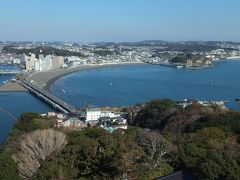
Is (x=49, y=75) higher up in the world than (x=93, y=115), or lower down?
lower down

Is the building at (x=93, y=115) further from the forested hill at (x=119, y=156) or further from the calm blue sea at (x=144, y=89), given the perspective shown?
the forested hill at (x=119, y=156)

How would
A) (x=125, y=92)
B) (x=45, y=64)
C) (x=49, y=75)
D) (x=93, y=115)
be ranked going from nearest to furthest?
(x=93, y=115), (x=125, y=92), (x=49, y=75), (x=45, y=64)

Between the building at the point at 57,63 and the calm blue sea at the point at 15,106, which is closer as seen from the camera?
the calm blue sea at the point at 15,106

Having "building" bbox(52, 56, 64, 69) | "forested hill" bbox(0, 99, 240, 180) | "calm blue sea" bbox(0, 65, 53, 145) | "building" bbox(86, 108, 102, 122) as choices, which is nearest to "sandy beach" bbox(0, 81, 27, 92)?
"calm blue sea" bbox(0, 65, 53, 145)

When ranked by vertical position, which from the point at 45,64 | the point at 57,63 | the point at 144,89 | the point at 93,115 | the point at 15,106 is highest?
the point at 93,115

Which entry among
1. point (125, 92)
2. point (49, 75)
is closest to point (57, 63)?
point (49, 75)

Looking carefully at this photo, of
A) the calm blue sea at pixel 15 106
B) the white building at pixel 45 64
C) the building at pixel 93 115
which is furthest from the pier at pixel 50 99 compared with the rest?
the white building at pixel 45 64

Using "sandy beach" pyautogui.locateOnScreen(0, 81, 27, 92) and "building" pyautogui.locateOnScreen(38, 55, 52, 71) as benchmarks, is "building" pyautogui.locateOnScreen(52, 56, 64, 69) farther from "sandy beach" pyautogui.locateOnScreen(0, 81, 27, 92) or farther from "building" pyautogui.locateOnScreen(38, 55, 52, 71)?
"sandy beach" pyautogui.locateOnScreen(0, 81, 27, 92)

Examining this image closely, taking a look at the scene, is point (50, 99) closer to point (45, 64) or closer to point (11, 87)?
point (11, 87)

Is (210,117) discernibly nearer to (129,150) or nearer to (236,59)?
(129,150)
